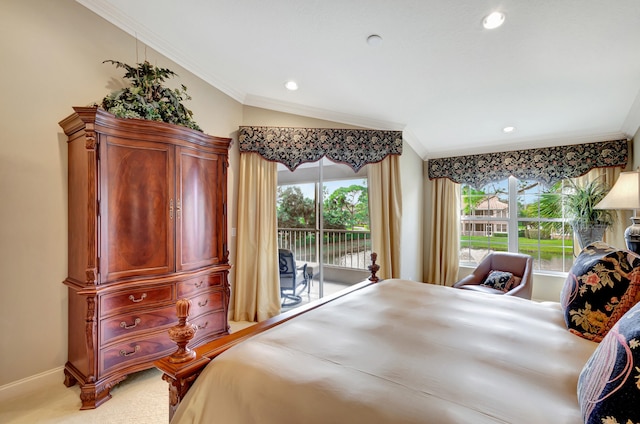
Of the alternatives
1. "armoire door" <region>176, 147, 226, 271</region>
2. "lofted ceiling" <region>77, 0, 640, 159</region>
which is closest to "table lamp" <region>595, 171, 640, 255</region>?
"lofted ceiling" <region>77, 0, 640, 159</region>

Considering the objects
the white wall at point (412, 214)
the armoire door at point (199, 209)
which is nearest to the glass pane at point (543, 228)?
the white wall at point (412, 214)

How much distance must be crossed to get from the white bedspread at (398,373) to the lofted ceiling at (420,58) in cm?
200

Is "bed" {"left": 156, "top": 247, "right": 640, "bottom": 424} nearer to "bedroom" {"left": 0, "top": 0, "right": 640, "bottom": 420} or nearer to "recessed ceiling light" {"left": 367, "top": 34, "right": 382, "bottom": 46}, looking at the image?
"bedroom" {"left": 0, "top": 0, "right": 640, "bottom": 420}

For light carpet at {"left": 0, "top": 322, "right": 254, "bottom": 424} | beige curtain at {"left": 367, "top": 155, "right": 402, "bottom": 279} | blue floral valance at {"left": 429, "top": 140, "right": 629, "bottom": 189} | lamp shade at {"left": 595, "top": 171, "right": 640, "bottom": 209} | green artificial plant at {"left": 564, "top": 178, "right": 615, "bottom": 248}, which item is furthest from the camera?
beige curtain at {"left": 367, "top": 155, "right": 402, "bottom": 279}

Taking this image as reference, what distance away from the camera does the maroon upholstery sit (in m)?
3.25

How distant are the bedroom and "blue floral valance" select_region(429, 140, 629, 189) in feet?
14.6

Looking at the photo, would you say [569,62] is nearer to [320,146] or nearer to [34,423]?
[320,146]

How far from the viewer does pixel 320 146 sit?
144 inches

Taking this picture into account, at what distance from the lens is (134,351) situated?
7.31 feet

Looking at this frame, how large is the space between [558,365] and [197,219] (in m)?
2.61

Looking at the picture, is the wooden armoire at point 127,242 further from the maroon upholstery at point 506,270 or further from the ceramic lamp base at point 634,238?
the ceramic lamp base at point 634,238

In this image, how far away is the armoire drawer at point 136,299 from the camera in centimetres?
210

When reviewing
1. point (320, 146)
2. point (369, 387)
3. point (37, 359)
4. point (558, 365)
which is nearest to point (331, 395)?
point (369, 387)

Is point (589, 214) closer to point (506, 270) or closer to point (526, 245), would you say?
point (526, 245)
